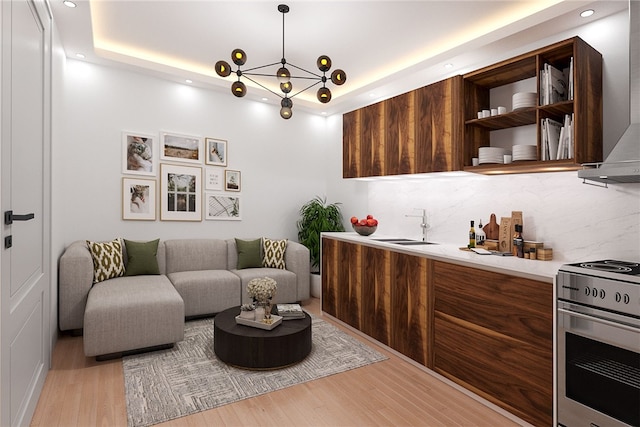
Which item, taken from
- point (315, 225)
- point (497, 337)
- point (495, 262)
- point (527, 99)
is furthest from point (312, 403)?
point (315, 225)

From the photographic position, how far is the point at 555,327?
6.73ft

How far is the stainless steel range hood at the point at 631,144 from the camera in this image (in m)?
1.97

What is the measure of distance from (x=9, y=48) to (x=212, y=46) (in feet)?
7.81

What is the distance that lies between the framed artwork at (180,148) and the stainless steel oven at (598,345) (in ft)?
13.9

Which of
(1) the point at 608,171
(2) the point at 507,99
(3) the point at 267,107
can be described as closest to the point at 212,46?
(3) the point at 267,107

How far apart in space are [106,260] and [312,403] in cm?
271

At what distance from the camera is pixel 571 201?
267 centimetres

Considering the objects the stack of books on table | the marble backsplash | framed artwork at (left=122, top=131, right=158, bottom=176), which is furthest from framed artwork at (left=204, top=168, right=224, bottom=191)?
the marble backsplash

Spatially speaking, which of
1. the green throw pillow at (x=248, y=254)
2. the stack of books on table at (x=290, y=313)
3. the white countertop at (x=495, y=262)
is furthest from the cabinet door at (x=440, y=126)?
the green throw pillow at (x=248, y=254)

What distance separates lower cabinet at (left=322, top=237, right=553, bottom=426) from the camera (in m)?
2.16

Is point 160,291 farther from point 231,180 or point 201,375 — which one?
point 231,180

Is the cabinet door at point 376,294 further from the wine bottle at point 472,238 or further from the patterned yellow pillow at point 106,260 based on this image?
the patterned yellow pillow at point 106,260

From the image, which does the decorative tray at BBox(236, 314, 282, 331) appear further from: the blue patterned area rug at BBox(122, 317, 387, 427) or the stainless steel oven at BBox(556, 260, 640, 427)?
the stainless steel oven at BBox(556, 260, 640, 427)

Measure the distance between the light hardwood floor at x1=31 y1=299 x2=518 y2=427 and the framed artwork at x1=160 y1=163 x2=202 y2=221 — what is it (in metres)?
2.09
